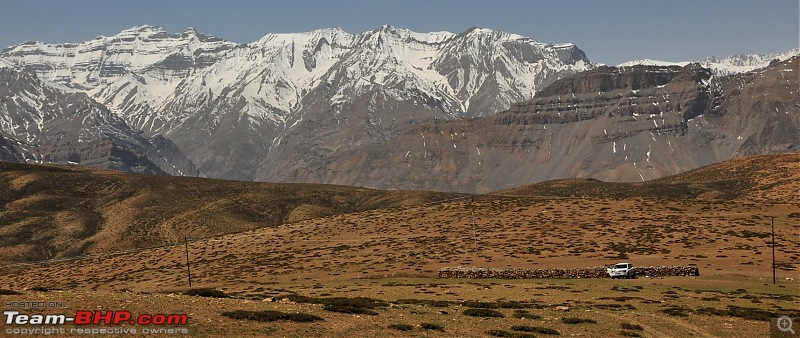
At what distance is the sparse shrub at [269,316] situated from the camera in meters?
45.1

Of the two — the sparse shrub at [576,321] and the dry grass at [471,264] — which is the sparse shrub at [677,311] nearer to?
the dry grass at [471,264]

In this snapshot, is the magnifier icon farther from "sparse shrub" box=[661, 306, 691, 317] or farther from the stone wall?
the stone wall

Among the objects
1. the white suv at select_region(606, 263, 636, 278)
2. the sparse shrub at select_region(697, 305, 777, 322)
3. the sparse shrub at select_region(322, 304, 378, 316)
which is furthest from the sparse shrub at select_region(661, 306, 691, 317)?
the white suv at select_region(606, 263, 636, 278)

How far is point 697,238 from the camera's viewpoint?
389 ft

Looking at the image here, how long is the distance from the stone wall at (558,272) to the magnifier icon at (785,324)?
3621 centimetres

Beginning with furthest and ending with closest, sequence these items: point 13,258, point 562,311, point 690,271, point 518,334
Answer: point 13,258
point 690,271
point 562,311
point 518,334

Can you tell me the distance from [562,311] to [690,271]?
38.1 meters

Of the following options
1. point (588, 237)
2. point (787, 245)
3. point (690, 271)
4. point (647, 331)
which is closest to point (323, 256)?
point (588, 237)

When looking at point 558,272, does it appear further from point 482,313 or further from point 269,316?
point 269,316

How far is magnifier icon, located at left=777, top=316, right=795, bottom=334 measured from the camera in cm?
5188

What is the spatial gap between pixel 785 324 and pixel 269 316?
32.9 meters

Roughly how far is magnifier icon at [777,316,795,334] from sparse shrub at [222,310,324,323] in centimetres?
2905

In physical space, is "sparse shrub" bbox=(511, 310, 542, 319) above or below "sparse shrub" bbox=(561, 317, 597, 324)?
above

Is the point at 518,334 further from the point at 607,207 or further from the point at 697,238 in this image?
the point at 607,207
